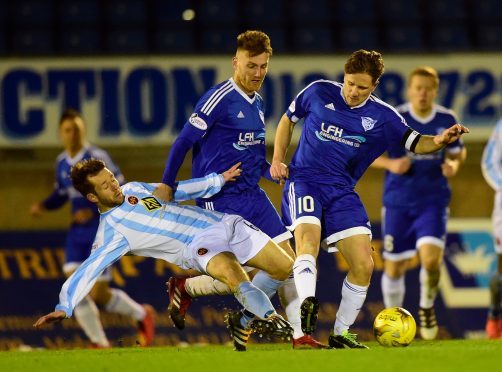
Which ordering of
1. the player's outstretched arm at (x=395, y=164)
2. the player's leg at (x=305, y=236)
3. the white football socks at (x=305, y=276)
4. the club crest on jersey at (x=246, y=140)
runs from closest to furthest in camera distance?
the player's leg at (x=305, y=236)
the white football socks at (x=305, y=276)
the club crest on jersey at (x=246, y=140)
the player's outstretched arm at (x=395, y=164)

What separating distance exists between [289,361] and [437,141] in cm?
191

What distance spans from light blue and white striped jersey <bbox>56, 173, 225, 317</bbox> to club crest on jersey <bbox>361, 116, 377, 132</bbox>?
3.28 ft

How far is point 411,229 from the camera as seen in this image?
33.0 feet

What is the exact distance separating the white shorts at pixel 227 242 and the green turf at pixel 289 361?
0.59m

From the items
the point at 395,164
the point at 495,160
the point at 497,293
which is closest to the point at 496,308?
the point at 497,293

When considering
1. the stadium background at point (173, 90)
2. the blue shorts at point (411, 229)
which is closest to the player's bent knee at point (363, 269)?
the blue shorts at point (411, 229)

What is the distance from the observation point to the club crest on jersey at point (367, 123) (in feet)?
24.6

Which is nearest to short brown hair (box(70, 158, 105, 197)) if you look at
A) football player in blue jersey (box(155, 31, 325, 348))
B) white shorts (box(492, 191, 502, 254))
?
football player in blue jersey (box(155, 31, 325, 348))

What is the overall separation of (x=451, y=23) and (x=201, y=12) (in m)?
2.77

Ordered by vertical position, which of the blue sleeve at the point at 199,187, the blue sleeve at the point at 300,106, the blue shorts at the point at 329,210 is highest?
the blue sleeve at the point at 300,106

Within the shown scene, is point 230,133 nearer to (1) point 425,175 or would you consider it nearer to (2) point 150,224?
(2) point 150,224

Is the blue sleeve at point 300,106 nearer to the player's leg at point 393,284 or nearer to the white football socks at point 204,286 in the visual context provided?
the white football socks at point 204,286

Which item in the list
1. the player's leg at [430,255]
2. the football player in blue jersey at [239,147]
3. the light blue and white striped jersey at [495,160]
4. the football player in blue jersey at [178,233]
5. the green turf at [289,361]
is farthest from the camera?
the player's leg at [430,255]

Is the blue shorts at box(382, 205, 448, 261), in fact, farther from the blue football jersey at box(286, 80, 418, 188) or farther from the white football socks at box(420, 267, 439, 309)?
the blue football jersey at box(286, 80, 418, 188)
